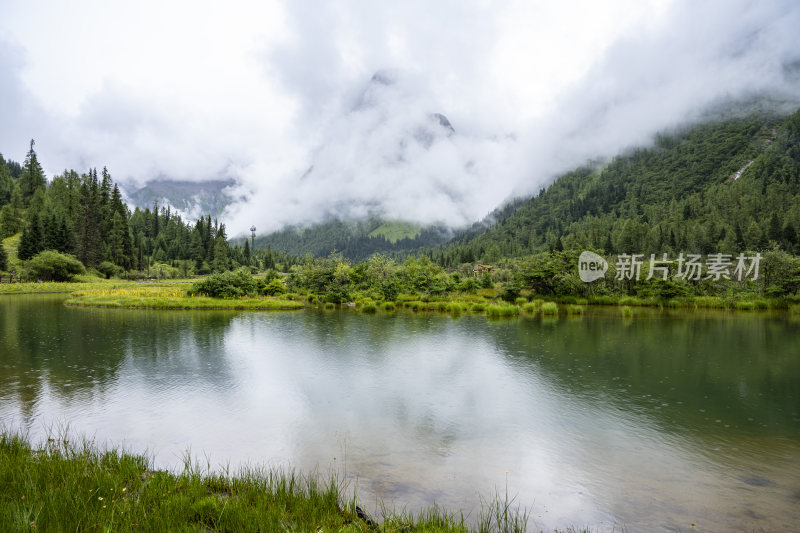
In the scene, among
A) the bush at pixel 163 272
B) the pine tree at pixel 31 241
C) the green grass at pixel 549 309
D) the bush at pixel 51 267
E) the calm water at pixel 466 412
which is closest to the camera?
the calm water at pixel 466 412

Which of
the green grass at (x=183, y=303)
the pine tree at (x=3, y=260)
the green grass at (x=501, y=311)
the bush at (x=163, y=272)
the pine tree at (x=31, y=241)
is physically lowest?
the green grass at (x=501, y=311)

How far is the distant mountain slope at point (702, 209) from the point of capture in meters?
107

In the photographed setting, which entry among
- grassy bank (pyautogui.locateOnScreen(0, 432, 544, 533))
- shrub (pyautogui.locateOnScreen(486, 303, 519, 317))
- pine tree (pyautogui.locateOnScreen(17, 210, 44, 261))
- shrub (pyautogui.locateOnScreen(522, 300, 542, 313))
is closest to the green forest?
pine tree (pyautogui.locateOnScreen(17, 210, 44, 261))

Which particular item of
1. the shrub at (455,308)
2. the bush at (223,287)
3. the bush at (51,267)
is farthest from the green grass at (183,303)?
the bush at (51,267)

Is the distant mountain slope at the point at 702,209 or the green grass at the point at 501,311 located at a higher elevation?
the distant mountain slope at the point at 702,209

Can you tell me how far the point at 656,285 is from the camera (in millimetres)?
47344

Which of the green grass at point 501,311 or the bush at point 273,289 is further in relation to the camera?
the bush at point 273,289

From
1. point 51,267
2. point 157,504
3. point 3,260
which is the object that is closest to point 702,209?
point 157,504

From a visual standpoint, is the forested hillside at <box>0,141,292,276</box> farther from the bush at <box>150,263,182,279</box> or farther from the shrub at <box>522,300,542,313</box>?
the shrub at <box>522,300,542,313</box>

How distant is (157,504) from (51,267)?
82590mm

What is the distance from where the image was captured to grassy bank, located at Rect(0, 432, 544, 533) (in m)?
5.23

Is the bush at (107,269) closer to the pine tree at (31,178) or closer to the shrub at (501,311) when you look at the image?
the pine tree at (31,178)

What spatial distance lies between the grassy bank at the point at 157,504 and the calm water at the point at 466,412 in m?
1.50

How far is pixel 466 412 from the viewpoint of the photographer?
44.2ft
